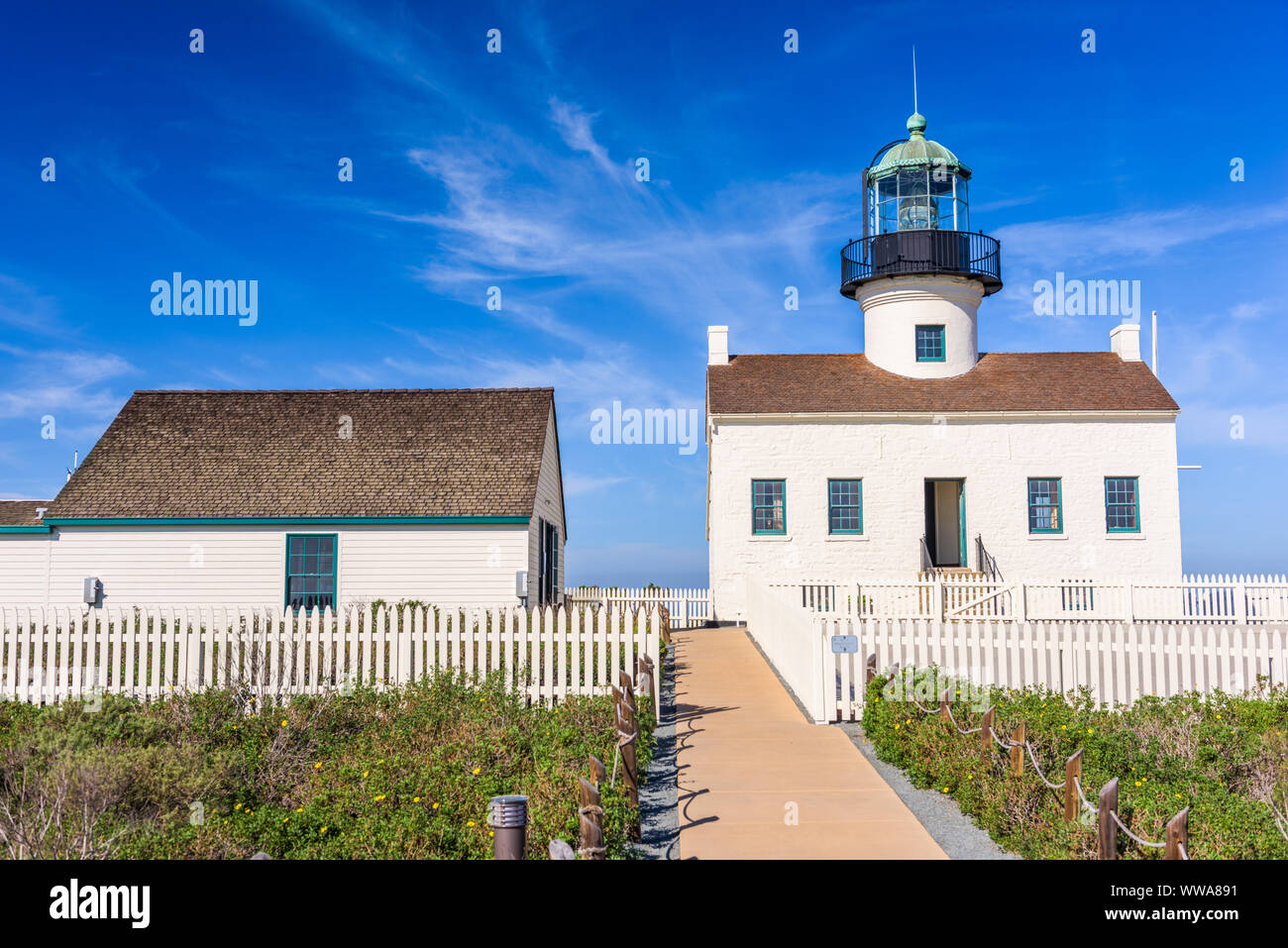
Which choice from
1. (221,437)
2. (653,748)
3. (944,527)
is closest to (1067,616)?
(944,527)

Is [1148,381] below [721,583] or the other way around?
the other way around

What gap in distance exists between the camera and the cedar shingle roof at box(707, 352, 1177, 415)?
25094 mm

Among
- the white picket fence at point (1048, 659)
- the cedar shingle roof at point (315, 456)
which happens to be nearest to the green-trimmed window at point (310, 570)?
the cedar shingle roof at point (315, 456)

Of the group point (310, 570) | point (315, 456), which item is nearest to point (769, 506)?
point (315, 456)

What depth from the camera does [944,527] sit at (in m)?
27.6

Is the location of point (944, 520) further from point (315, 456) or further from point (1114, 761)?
point (1114, 761)

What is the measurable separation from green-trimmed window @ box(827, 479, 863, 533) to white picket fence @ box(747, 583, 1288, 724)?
12755 millimetres

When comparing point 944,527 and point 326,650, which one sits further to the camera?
point 944,527

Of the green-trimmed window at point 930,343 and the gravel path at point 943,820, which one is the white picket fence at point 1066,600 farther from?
the gravel path at point 943,820

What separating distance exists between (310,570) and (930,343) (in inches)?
721

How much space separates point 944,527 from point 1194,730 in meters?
18.9

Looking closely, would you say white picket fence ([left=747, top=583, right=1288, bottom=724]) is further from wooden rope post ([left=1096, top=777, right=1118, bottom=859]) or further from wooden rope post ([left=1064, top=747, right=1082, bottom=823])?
wooden rope post ([left=1096, top=777, right=1118, bottom=859])

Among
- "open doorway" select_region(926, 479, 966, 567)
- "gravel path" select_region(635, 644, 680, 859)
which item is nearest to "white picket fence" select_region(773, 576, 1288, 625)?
"open doorway" select_region(926, 479, 966, 567)
